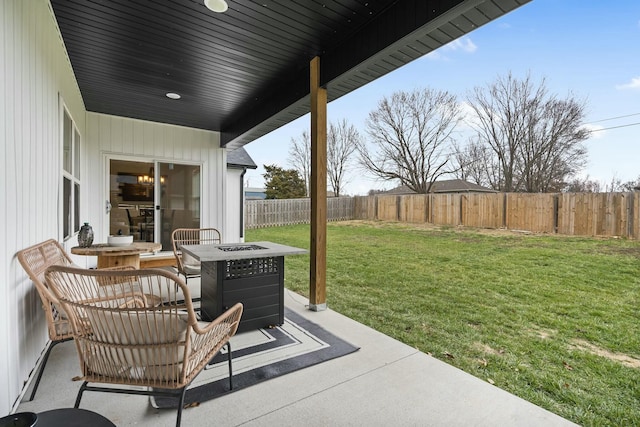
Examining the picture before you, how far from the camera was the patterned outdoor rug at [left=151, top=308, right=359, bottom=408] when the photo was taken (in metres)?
1.89

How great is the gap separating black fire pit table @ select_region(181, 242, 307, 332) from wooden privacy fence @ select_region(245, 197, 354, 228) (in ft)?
29.8

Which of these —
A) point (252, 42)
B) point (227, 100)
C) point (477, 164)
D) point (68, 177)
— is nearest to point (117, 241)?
point (68, 177)

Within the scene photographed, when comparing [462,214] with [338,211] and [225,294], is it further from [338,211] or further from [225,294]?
[225,294]

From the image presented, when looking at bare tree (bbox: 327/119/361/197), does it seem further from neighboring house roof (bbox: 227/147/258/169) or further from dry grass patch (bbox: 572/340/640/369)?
dry grass patch (bbox: 572/340/640/369)

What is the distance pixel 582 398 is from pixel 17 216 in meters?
3.52

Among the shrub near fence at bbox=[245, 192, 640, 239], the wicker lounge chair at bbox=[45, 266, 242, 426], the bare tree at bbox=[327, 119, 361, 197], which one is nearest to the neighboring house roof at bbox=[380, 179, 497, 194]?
the bare tree at bbox=[327, 119, 361, 197]

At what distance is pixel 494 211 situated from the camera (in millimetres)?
10109

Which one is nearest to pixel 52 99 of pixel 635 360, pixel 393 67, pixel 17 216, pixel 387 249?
pixel 17 216

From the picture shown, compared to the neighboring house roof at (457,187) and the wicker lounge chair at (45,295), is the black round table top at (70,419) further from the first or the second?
the neighboring house roof at (457,187)

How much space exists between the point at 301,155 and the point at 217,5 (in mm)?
18053

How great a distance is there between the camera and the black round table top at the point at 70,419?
31.8 inches

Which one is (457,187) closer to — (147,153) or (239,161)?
(239,161)

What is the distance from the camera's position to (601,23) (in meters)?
7.71

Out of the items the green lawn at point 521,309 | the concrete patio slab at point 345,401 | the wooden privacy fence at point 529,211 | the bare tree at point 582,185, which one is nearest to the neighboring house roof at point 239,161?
the green lawn at point 521,309
